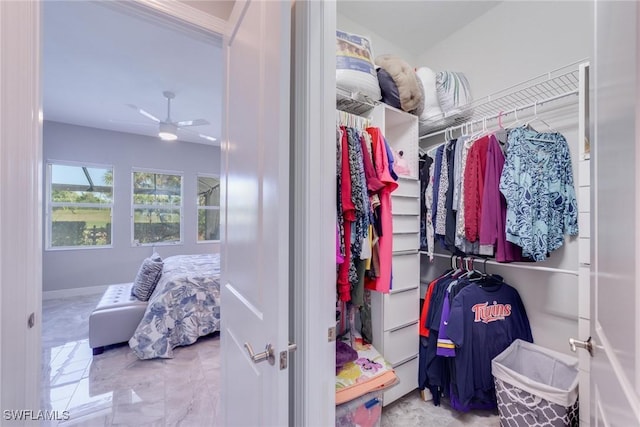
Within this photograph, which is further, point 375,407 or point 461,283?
point 461,283

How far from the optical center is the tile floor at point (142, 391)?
1647 millimetres

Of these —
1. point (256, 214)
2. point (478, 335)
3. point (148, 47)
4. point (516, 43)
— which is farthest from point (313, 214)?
point (148, 47)

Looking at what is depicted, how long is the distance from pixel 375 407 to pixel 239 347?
83cm

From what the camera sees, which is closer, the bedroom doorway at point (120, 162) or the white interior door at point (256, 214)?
the white interior door at point (256, 214)

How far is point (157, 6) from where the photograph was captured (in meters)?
1.17

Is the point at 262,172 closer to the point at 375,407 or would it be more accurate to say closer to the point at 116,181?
the point at 375,407

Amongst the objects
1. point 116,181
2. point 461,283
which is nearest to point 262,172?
point 461,283

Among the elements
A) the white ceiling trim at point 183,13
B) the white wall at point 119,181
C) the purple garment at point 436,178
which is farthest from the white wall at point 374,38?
the white wall at point 119,181

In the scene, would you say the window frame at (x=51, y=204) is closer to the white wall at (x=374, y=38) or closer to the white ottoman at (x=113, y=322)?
the white ottoman at (x=113, y=322)

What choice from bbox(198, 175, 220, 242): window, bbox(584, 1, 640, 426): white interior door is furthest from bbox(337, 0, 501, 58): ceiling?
bbox(198, 175, 220, 242): window

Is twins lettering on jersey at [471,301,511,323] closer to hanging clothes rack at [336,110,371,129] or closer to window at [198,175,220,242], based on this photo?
hanging clothes rack at [336,110,371,129]

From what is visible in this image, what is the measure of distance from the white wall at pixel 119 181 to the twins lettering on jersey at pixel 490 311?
4859 mm

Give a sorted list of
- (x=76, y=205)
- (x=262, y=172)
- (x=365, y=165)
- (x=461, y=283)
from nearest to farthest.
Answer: (x=262, y=172) < (x=365, y=165) < (x=461, y=283) < (x=76, y=205)

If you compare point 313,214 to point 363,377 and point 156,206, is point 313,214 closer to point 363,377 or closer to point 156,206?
point 363,377
